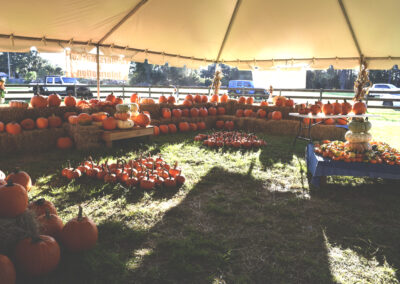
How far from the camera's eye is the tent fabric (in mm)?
5820

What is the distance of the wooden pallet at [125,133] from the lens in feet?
18.4

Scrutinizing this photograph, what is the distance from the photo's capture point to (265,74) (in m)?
11.1

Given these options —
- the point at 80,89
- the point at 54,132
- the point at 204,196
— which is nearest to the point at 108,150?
the point at 54,132

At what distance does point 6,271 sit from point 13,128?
447 cm

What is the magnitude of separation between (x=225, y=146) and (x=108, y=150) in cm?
239

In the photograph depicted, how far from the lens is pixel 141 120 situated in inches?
248

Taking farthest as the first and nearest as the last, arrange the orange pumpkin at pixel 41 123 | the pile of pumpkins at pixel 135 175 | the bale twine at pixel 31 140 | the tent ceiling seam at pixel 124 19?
the tent ceiling seam at pixel 124 19, the orange pumpkin at pixel 41 123, the bale twine at pixel 31 140, the pile of pumpkins at pixel 135 175

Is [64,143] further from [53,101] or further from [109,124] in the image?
[53,101]

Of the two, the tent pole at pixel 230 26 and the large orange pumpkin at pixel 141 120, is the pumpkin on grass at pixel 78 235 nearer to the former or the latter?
the large orange pumpkin at pixel 141 120

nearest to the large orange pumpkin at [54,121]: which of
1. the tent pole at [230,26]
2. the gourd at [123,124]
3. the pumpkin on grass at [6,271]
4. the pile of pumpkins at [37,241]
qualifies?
→ the gourd at [123,124]

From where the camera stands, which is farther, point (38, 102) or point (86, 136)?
point (38, 102)

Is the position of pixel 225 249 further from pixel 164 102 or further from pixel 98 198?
pixel 164 102

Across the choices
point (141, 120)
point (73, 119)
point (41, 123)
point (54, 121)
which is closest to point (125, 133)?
point (141, 120)

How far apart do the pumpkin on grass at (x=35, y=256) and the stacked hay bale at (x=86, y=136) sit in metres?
3.81
